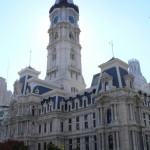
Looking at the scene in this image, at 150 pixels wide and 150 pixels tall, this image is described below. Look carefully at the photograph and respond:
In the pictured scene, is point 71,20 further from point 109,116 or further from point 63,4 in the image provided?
point 109,116

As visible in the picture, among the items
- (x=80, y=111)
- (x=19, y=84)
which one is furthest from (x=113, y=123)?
(x=19, y=84)

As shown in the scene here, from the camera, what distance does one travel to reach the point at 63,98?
2702 inches

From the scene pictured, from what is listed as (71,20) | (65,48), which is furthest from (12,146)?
(71,20)

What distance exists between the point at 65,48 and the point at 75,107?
31699 millimetres

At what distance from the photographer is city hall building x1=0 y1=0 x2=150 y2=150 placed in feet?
171

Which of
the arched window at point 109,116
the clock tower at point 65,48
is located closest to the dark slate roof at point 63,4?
the clock tower at point 65,48

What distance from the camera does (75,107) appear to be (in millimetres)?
63781

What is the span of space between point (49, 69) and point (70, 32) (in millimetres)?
17662

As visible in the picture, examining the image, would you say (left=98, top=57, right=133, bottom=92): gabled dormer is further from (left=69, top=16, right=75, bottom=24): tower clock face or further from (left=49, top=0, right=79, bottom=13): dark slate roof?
(left=49, top=0, right=79, bottom=13): dark slate roof

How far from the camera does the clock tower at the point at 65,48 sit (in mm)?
85250

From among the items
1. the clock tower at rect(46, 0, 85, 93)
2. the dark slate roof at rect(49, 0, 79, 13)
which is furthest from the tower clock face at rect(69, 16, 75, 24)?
the dark slate roof at rect(49, 0, 79, 13)

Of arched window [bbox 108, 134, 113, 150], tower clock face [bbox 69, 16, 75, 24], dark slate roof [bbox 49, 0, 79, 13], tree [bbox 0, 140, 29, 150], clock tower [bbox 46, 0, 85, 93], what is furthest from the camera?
dark slate roof [bbox 49, 0, 79, 13]

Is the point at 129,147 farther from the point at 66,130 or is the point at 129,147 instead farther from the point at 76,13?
the point at 76,13

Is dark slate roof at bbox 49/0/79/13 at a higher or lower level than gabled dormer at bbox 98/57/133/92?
higher
